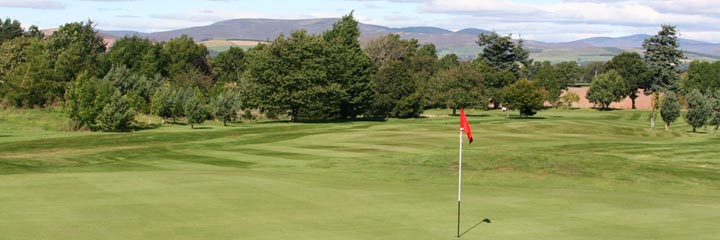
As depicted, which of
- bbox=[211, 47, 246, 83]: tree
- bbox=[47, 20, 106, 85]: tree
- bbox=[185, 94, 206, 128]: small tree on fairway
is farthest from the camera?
bbox=[211, 47, 246, 83]: tree

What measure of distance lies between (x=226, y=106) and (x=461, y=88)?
4725cm

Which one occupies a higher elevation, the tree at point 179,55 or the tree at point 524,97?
the tree at point 179,55

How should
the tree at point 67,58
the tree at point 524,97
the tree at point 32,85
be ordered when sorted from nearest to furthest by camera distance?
1. the tree at point 32,85
2. the tree at point 67,58
3. the tree at point 524,97

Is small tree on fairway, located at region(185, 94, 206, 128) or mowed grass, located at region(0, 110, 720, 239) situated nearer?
mowed grass, located at region(0, 110, 720, 239)

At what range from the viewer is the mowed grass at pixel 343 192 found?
70.2 ft

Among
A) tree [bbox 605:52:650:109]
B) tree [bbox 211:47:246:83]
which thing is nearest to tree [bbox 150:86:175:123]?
tree [bbox 211:47:246:83]

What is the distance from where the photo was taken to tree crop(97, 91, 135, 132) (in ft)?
249

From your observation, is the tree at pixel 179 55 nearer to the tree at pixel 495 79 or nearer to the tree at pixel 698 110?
the tree at pixel 495 79

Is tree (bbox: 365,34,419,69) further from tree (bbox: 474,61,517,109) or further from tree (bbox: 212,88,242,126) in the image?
tree (bbox: 212,88,242,126)

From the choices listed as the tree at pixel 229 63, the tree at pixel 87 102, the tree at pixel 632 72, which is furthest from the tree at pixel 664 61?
the tree at pixel 87 102

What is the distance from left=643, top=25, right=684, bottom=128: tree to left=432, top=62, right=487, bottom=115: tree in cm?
5154

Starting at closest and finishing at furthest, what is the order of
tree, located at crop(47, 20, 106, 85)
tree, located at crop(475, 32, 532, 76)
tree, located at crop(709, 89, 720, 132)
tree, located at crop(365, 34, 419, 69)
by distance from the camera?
tree, located at crop(709, 89, 720, 132), tree, located at crop(47, 20, 106, 85), tree, located at crop(475, 32, 532, 76), tree, located at crop(365, 34, 419, 69)

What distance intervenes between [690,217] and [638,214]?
1.64 metres

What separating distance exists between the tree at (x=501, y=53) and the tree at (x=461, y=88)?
4190 cm
